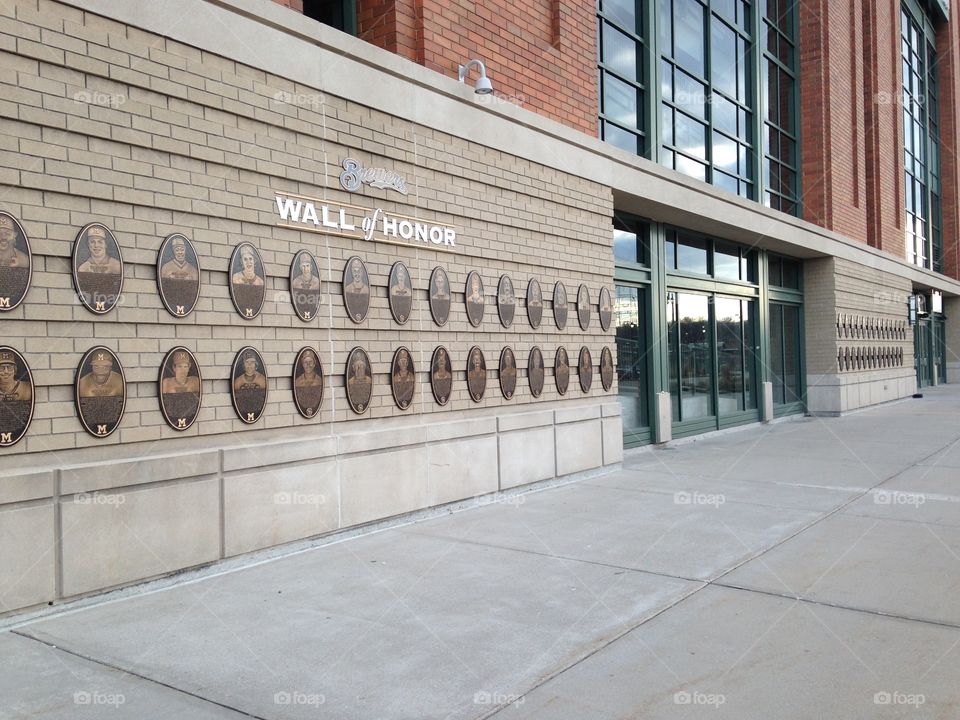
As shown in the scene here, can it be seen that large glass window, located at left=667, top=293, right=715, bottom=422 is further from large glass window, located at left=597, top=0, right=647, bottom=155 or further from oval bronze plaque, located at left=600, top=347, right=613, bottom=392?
oval bronze plaque, located at left=600, top=347, right=613, bottom=392

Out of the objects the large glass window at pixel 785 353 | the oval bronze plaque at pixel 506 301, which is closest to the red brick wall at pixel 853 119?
the large glass window at pixel 785 353

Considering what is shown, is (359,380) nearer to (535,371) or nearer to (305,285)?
(305,285)

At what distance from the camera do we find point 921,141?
28828 mm

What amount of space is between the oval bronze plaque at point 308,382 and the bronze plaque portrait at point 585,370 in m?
4.09

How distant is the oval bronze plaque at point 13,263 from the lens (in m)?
4.68

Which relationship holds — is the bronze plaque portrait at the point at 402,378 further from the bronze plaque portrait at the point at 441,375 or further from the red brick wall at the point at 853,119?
the red brick wall at the point at 853,119

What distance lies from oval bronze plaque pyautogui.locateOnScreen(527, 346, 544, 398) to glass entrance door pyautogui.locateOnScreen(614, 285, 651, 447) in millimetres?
3090

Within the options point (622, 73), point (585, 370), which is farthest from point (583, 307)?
point (622, 73)

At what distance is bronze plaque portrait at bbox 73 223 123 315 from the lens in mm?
5035

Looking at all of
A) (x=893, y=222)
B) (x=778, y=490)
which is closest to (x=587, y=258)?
(x=778, y=490)

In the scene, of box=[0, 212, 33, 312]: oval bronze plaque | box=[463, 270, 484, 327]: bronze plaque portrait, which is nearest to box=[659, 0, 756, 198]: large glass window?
box=[463, 270, 484, 327]: bronze plaque portrait

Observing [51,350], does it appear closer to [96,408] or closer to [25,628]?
[96,408]

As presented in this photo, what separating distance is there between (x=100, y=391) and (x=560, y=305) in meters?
5.57

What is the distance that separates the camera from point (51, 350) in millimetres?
4910
